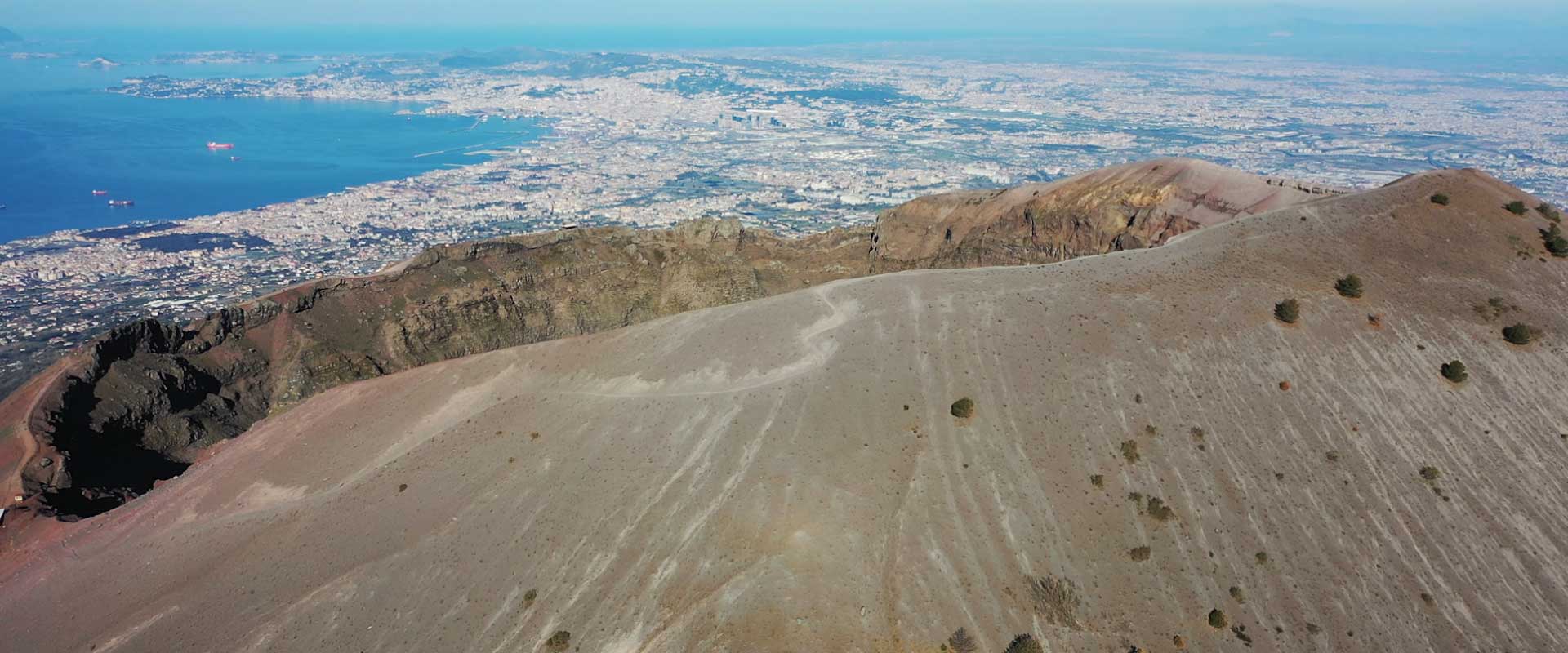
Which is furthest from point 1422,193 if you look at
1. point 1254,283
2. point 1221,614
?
point 1221,614

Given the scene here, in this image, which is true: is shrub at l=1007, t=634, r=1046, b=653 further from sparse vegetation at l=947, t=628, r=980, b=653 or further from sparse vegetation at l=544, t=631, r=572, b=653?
sparse vegetation at l=544, t=631, r=572, b=653

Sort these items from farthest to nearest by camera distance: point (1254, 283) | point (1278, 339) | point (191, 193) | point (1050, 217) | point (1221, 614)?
point (191, 193), point (1050, 217), point (1254, 283), point (1278, 339), point (1221, 614)

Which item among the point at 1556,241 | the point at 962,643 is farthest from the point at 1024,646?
the point at 1556,241

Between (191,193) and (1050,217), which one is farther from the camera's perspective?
(191,193)

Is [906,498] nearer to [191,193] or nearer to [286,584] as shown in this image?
[286,584]

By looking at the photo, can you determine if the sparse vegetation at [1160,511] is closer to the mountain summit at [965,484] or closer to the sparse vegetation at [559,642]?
the mountain summit at [965,484]

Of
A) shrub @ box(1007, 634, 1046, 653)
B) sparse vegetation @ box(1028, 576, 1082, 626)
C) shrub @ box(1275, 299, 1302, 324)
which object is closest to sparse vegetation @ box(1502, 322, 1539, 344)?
shrub @ box(1275, 299, 1302, 324)

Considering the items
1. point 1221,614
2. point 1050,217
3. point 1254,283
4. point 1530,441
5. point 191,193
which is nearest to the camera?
point 1221,614

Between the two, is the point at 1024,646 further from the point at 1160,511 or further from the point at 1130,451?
the point at 1130,451

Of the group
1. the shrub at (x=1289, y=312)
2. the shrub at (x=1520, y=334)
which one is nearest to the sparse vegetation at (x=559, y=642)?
the shrub at (x=1289, y=312)
